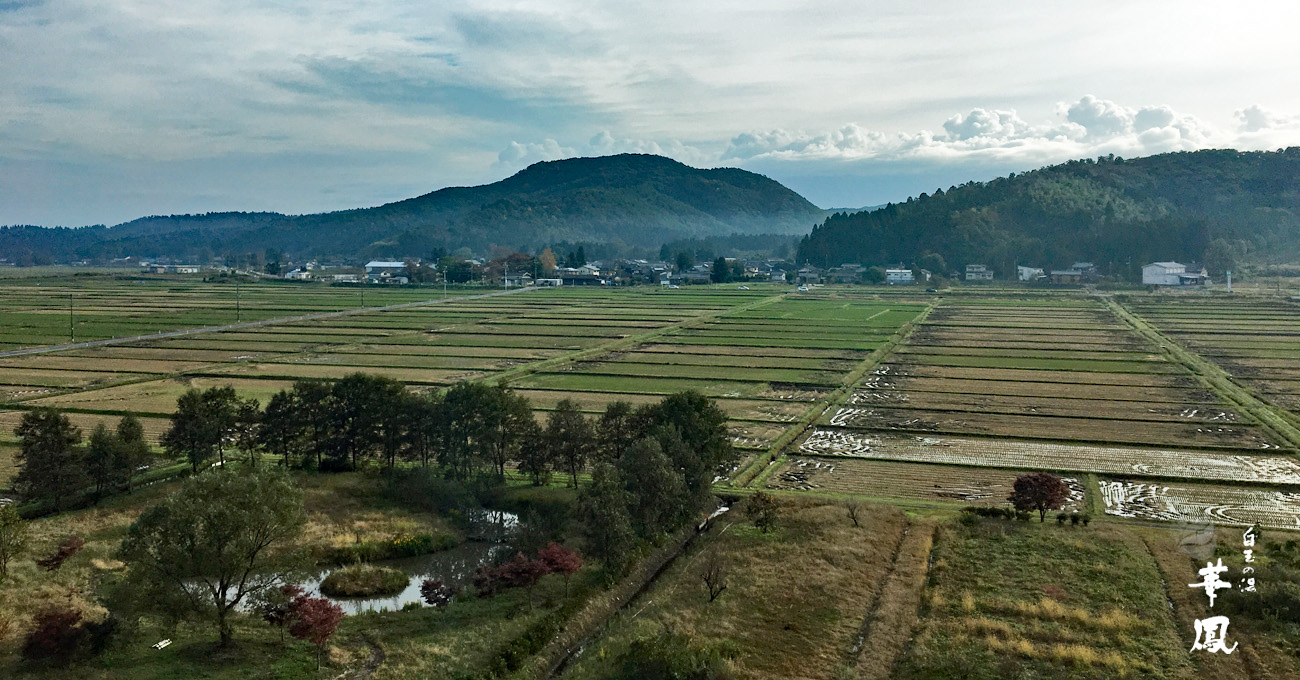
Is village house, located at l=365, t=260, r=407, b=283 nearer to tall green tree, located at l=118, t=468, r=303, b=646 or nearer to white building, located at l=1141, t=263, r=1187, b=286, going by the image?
white building, located at l=1141, t=263, r=1187, b=286

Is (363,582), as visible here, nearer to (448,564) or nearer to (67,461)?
(448,564)

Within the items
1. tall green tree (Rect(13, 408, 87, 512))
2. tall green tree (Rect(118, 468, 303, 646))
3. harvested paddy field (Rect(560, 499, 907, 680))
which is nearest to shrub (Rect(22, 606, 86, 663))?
tall green tree (Rect(118, 468, 303, 646))

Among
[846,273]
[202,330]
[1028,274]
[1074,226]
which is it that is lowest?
[202,330]

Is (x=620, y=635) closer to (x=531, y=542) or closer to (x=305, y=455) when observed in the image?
(x=531, y=542)

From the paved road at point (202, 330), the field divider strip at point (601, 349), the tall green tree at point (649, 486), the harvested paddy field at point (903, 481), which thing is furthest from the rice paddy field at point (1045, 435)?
the paved road at point (202, 330)

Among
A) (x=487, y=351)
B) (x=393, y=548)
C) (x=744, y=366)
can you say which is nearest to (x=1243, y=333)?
(x=744, y=366)

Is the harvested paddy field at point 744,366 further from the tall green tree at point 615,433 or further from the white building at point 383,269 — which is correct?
the white building at point 383,269
